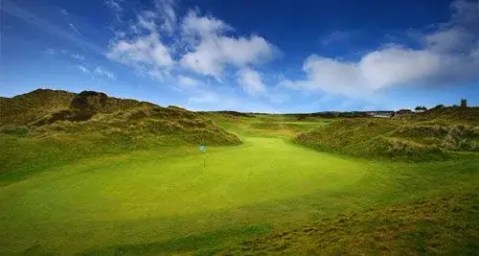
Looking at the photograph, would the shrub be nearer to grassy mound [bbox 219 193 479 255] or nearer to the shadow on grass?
the shadow on grass

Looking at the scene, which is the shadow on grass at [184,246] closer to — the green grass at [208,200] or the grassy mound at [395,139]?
the green grass at [208,200]

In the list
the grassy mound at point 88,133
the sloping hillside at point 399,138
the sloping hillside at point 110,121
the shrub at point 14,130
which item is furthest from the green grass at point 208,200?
the shrub at point 14,130

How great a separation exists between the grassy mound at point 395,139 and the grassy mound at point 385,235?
12620 millimetres

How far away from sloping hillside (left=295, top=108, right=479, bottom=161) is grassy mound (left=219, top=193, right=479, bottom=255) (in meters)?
12.8

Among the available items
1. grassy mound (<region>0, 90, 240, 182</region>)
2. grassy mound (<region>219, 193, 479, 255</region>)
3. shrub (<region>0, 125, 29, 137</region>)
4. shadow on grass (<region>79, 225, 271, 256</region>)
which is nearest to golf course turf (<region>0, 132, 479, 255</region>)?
shadow on grass (<region>79, 225, 271, 256</region>)

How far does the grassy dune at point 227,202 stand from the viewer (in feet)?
32.7

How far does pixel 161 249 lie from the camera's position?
32.8 feet

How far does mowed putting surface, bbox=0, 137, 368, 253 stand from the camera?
10969mm

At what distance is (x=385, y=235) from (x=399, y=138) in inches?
777

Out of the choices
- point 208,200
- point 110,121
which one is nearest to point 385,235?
point 208,200

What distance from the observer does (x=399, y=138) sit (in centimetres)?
2794

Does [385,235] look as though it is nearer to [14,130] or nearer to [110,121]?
[110,121]

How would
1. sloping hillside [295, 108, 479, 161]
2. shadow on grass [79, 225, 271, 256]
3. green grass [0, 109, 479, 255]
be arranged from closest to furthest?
shadow on grass [79, 225, 271, 256], green grass [0, 109, 479, 255], sloping hillside [295, 108, 479, 161]

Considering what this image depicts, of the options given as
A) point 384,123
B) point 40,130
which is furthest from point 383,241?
point 40,130
